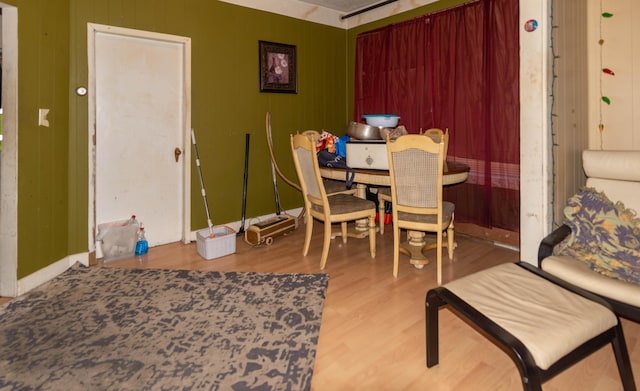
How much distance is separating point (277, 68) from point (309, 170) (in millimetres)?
1838

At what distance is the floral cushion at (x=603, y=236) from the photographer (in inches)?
76.8

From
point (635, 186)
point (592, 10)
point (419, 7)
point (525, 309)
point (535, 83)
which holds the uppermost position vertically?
point (419, 7)

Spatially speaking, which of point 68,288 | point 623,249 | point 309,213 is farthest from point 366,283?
point 68,288

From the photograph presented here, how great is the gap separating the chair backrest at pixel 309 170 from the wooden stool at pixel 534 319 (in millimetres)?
1485

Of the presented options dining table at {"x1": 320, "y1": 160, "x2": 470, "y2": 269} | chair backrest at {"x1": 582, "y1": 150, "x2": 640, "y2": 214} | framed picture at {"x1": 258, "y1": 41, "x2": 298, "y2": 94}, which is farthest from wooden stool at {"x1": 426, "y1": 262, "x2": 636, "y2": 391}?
framed picture at {"x1": 258, "y1": 41, "x2": 298, "y2": 94}

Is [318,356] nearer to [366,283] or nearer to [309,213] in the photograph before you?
[366,283]

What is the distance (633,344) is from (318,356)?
1687 mm

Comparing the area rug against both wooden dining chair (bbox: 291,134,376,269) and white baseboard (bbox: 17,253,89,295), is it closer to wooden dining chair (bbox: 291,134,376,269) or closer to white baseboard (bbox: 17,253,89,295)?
white baseboard (bbox: 17,253,89,295)

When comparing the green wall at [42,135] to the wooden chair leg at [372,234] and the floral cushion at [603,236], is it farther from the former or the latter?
the floral cushion at [603,236]

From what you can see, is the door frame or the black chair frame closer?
the black chair frame

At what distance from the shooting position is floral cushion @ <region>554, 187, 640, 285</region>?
195 cm

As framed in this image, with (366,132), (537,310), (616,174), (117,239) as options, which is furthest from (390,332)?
(117,239)

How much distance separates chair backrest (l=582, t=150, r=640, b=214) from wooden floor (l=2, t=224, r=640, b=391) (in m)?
0.77

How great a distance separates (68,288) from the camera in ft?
9.02
